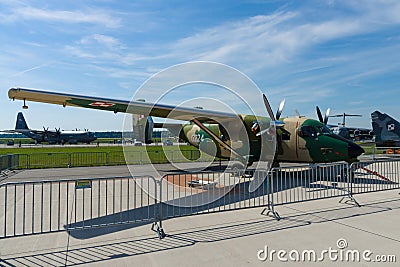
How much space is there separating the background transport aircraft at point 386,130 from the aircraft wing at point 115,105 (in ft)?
72.3

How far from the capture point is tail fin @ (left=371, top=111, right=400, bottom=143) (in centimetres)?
2784

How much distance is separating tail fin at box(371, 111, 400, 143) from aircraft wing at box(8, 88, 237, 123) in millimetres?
22069

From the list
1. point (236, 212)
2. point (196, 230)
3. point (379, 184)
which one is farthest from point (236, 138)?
point (196, 230)

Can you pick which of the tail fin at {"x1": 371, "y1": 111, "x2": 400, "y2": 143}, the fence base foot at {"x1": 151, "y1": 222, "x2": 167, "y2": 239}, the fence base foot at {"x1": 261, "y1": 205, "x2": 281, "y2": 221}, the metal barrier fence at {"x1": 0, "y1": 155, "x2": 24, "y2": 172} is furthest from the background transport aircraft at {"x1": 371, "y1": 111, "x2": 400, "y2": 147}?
the metal barrier fence at {"x1": 0, "y1": 155, "x2": 24, "y2": 172}

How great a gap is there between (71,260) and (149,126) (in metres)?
13.4

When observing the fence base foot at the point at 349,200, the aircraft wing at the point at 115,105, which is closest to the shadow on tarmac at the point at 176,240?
the fence base foot at the point at 349,200

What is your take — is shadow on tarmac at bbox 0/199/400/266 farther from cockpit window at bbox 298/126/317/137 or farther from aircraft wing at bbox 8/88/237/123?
cockpit window at bbox 298/126/317/137

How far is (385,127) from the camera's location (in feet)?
93.7

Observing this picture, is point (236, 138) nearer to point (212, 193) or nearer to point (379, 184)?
point (212, 193)

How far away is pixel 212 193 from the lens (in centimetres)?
973

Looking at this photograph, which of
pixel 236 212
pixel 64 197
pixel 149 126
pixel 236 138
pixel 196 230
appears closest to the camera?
pixel 196 230

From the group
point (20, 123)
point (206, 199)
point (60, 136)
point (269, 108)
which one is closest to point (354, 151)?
point (269, 108)

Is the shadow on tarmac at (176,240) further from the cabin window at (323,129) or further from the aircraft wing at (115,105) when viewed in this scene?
the cabin window at (323,129)

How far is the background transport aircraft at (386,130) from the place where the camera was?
27.8m
